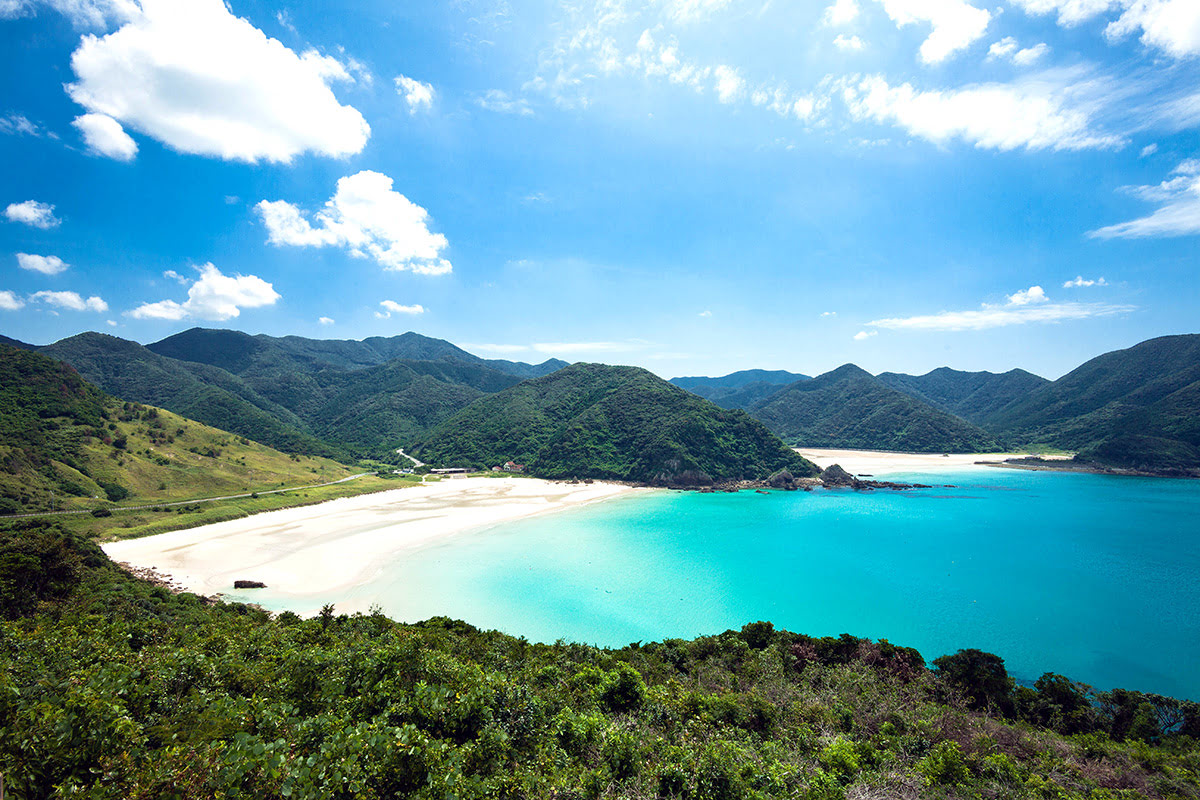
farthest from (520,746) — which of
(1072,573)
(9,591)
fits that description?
(1072,573)

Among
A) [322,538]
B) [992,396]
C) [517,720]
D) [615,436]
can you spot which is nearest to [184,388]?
[322,538]

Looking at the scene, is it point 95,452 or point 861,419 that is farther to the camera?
point 861,419

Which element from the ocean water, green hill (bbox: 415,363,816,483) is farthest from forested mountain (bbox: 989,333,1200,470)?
green hill (bbox: 415,363,816,483)

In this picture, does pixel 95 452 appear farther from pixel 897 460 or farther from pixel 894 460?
pixel 897 460

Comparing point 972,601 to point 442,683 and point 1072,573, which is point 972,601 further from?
point 442,683

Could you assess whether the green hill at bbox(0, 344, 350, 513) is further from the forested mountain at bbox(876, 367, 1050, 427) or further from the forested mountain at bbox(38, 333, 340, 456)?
the forested mountain at bbox(876, 367, 1050, 427)

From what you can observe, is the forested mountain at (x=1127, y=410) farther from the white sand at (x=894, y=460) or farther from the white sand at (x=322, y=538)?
the white sand at (x=322, y=538)
